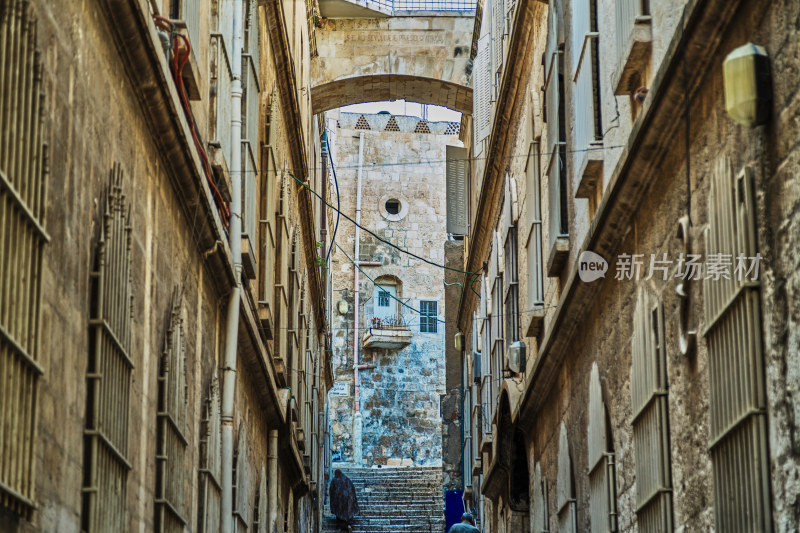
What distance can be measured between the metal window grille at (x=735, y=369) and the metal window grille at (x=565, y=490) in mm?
5792

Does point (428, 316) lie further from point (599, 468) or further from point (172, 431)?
point (172, 431)

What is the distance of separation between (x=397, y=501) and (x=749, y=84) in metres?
29.3

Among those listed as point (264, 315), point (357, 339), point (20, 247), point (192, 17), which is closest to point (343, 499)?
point (357, 339)

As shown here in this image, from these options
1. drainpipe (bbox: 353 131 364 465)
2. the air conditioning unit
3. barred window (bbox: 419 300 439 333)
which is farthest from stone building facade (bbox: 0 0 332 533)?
barred window (bbox: 419 300 439 333)

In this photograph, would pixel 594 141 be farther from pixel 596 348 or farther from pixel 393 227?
pixel 393 227

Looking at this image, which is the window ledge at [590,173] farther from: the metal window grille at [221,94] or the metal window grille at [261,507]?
the metal window grille at [261,507]

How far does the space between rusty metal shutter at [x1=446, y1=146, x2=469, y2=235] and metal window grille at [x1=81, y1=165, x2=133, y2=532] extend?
19077 mm

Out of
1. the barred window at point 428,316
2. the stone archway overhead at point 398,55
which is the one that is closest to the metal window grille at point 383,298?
the barred window at point 428,316

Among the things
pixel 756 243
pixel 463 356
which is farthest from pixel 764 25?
pixel 463 356

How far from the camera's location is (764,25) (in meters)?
6.13

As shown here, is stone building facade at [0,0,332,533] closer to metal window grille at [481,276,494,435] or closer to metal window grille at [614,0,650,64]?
metal window grille at [614,0,650,64]

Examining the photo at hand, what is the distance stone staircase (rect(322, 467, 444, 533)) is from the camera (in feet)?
103

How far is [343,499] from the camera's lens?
3228 cm

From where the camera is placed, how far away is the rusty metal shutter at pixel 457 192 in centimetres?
2670
